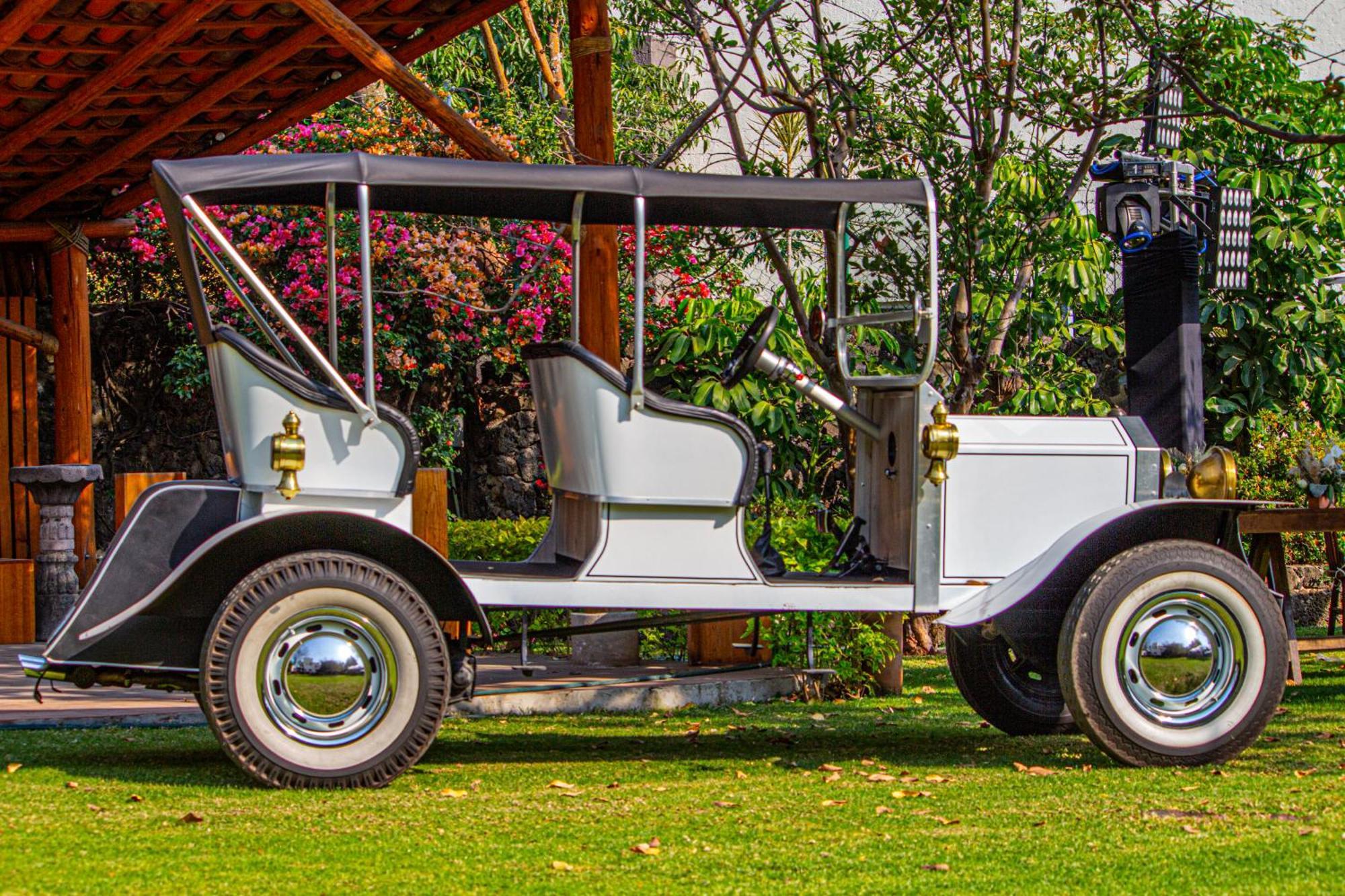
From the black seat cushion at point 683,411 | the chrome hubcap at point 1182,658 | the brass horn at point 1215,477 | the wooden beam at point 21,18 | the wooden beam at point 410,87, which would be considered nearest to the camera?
the black seat cushion at point 683,411

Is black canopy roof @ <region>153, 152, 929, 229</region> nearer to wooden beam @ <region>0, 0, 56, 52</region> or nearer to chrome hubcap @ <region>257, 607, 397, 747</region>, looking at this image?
chrome hubcap @ <region>257, 607, 397, 747</region>

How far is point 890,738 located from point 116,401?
32.6ft

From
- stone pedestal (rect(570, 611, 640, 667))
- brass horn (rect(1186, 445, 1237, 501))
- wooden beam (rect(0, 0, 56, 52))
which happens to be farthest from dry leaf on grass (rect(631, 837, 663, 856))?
wooden beam (rect(0, 0, 56, 52))

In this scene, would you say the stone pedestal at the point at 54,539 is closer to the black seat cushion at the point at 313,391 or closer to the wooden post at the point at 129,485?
the wooden post at the point at 129,485

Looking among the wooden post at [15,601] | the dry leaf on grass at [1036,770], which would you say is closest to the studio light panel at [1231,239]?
the dry leaf on grass at [1036,770]

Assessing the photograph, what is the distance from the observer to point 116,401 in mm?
14211

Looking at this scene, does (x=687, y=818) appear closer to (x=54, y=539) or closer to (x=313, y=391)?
(x=313, y=391)

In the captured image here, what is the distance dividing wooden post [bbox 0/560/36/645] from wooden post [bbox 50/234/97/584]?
103 cm

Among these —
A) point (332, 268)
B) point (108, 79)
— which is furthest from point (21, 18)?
point (332, 268)

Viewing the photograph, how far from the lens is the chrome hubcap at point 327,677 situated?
5.06 m

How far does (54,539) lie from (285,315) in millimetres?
6138

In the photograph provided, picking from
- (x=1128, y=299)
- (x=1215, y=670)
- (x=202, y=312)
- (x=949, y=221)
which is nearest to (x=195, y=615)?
(x=202, y=312)

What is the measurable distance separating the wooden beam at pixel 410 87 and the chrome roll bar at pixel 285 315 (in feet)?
10.1

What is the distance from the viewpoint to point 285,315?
5070mm
